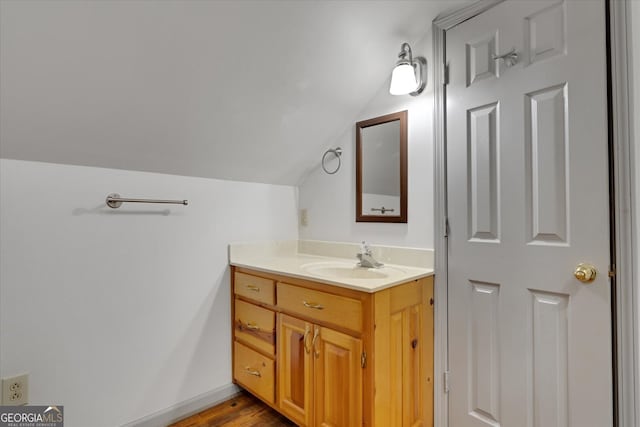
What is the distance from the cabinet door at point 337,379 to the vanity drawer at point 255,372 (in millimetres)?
344

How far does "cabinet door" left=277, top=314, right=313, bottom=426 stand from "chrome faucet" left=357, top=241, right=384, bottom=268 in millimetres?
447

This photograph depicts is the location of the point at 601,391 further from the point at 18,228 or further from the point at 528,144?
the point at 18,228

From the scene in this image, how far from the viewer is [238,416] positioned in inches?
70.2

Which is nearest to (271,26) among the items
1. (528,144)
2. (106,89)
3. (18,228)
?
(106,89)

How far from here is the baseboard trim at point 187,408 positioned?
1.65m

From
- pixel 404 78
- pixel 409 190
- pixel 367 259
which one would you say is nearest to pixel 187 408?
pixel 367 259

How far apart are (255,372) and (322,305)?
717 mm

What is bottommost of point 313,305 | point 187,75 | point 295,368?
point 295,368

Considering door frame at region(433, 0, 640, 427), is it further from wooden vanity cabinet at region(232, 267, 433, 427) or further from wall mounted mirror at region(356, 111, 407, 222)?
wall mounted mirror at region(356, 111, 407, 222)

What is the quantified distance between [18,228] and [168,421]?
1.19 metres

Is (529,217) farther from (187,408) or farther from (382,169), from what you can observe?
(187,408)

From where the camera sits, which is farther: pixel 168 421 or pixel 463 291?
pixel 168 421

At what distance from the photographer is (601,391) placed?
3.76 feet

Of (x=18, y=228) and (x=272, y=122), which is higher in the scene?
(x=272, y=122)
